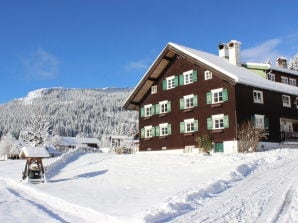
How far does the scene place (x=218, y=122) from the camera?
115ft

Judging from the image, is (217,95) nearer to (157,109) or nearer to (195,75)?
(195,75)

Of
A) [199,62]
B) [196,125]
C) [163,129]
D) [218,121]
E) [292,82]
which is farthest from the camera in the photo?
[292,82]

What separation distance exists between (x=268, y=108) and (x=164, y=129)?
10015 mm

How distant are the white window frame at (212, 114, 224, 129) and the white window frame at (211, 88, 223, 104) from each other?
1.30 m

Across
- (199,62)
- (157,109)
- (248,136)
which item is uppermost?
(199,62)

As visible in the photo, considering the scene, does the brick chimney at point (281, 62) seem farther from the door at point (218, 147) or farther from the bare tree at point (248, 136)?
the door at point (218, 147)

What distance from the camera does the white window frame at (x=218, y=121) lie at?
34.7 meters

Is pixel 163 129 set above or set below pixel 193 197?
above

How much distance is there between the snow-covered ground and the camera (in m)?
12.1

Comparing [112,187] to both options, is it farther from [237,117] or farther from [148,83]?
[148,83]

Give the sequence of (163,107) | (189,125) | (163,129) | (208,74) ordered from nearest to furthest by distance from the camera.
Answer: (208,74) → (189,125) → (163,129) → (163,107)

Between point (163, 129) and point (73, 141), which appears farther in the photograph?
point (73, 141)

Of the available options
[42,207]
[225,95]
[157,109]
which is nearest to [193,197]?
[42,207]

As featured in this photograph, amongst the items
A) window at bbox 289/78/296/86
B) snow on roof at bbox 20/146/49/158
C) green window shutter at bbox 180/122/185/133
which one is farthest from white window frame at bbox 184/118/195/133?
snow on roof at bbox 20/146/49/158
